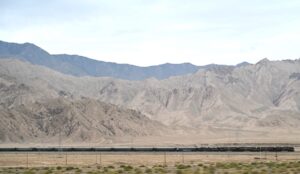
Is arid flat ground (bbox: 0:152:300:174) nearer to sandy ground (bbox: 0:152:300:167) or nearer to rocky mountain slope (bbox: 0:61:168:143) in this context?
sandy ground (bbox: 0:152:300:167)

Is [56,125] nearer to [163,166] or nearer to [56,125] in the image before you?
[56,125]

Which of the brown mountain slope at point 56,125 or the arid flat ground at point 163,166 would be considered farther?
the brown mountain slope at point 56,125

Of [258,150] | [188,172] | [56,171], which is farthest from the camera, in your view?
[258,150]

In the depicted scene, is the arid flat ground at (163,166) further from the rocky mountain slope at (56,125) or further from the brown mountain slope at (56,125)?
the rocky mountain slope at (56,125)

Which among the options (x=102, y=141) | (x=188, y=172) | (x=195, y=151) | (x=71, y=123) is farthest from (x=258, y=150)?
Answer: (x=71, y=123)

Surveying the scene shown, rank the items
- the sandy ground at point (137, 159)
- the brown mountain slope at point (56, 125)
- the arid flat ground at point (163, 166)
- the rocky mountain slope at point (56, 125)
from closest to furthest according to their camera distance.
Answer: the arid flat ground at point (163, 166) < the sandy ground at point (137, 159) < the brown mountain slope at point (56, 125) < the rocky mountain slope at point (56, 125)

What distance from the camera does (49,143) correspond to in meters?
174

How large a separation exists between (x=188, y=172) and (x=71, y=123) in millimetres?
138324

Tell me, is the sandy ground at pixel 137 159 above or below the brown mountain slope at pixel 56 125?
below

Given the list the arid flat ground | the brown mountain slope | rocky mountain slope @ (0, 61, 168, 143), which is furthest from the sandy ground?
rocky mountain slope @ (0, 61, 168, 143)

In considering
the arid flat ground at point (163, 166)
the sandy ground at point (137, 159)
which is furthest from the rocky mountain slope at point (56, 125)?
the arid flat ground at point (163, 166)

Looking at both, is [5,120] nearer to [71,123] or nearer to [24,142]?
[24,142]

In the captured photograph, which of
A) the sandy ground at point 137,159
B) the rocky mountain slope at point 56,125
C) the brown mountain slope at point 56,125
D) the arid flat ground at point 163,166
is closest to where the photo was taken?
the arid flat ground at point 163,166

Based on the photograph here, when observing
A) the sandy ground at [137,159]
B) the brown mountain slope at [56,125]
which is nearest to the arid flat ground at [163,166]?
the sandy ground at [137,159]
